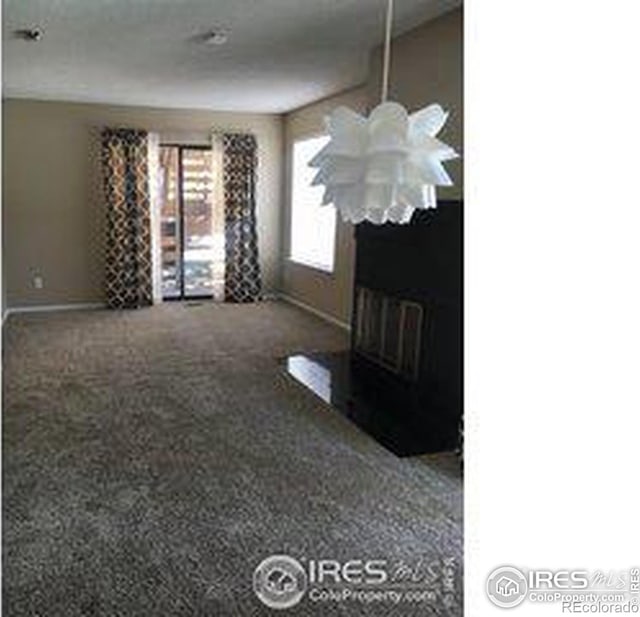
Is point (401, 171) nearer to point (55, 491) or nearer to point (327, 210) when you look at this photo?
point (55, 491)

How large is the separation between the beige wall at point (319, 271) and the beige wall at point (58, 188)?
2.72 feet

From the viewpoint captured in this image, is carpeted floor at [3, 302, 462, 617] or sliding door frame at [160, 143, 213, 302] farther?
sliding door frame at [160, 143, 213, 302]

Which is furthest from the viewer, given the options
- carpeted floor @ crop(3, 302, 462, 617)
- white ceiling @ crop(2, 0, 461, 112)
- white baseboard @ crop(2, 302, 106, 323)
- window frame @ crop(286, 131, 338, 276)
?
white baseboard @ crop(2, 302, 106, 323)

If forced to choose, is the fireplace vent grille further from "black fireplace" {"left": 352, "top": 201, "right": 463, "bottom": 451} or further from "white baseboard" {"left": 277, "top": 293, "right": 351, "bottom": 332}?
"white baseboard" {"left": 277, "top": 293, "right": 351, "bottom": 332}

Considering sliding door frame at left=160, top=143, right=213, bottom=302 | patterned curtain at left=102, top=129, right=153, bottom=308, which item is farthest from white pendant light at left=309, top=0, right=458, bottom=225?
sliding door frame at left=160, top=143, right=213, bottom=302

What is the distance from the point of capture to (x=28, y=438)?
3.53 meters

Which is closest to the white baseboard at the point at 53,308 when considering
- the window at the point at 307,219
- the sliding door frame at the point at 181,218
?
the sliding door frame at the point at 181,218

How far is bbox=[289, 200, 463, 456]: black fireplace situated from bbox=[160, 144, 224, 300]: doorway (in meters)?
3.32

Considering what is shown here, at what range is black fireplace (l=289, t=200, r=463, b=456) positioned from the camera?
3652mm

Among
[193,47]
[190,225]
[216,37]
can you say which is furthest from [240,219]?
[216,37]

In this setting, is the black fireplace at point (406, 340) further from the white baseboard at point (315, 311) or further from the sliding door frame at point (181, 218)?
the sliding door frame at point (181, 218)

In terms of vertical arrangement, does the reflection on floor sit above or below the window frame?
below

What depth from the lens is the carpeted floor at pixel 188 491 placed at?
7.39ft
